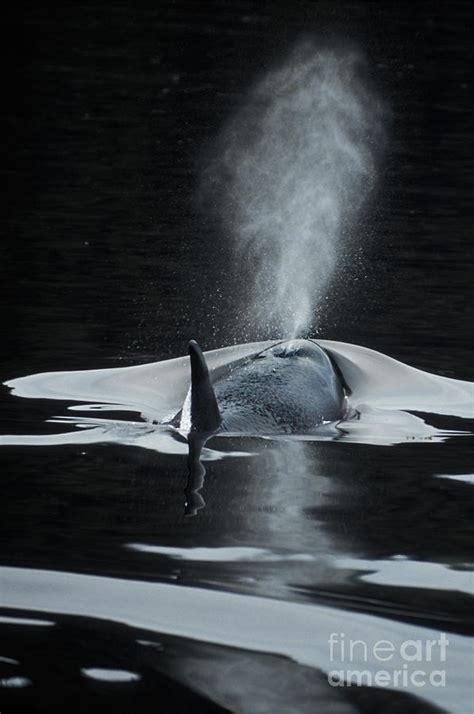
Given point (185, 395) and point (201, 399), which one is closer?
point (201, 399)

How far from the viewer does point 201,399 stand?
7992 mm

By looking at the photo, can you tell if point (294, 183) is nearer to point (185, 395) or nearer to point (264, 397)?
point (185, 395)

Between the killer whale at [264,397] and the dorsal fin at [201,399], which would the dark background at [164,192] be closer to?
the killer whale at [264,397]

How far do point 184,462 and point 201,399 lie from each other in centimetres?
52

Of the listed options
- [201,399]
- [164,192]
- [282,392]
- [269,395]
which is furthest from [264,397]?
[164,192]

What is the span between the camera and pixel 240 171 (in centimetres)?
2395

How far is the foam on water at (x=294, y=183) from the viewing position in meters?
15.0

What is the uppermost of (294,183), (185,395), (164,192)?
(294,183)

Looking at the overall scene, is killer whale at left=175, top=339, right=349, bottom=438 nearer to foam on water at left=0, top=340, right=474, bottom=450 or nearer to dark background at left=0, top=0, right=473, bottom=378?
foam on water at left=0, top=340, right=474, bottom=450

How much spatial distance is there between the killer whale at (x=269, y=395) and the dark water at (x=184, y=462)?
0.42 m

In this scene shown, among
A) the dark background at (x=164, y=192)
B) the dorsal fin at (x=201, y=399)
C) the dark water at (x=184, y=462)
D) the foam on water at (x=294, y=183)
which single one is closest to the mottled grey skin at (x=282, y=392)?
the dorsal fin at (x=201, y=399)

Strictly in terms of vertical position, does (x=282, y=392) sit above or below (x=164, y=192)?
below

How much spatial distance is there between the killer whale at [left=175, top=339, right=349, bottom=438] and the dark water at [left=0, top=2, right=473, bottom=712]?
0.42 m

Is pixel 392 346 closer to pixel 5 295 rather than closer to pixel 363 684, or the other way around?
pixel 5 295
